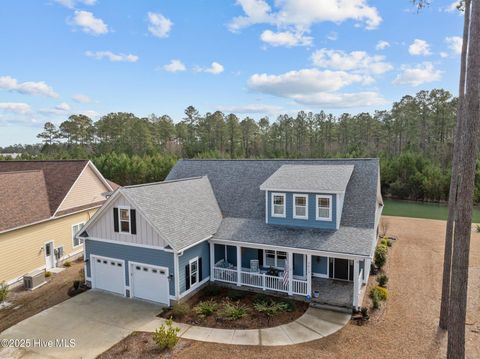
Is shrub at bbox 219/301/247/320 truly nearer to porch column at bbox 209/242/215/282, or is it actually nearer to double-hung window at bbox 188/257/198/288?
double-hung window at bbox 188/257/198/288

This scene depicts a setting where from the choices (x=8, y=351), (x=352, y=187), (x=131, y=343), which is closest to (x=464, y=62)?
(x=352, y=187)

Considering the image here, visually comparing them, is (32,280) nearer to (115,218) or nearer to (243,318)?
(115,218)

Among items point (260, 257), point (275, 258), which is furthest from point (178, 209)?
point (275, 258)

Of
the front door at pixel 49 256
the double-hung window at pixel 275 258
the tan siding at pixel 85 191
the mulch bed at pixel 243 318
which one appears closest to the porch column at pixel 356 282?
the mulch bed at pixel 243 318

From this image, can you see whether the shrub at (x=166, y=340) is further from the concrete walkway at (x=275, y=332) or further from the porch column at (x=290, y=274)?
the porch column at (x=290, y=274)

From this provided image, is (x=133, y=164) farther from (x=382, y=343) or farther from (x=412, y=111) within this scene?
(x=412, y=111)
